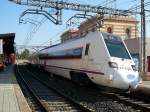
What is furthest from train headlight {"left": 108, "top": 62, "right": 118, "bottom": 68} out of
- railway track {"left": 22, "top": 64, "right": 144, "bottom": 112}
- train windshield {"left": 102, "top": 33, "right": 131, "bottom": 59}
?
railway track {"left": 22, "top": 64, "right": 144, "bottom": 112}

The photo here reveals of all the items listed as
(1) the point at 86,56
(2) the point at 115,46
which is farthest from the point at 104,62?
(1) the point at 86,56

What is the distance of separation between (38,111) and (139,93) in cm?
649

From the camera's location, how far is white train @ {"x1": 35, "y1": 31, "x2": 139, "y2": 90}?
16.8 m

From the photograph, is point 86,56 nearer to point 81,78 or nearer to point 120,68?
point 81,78

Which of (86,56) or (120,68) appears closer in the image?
(120,68)

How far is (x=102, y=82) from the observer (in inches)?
687

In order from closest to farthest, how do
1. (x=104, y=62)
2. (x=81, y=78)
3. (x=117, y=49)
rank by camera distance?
(x=104, y=62) < (x=117, y=49) < (x=81, y=78)

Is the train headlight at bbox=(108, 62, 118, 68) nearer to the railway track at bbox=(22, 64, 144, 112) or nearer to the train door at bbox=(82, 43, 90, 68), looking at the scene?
the railway track at bbox=(22, 64, 144, 112)

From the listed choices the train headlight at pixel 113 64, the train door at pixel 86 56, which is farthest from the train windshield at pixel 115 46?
the train door at pixel 86 56

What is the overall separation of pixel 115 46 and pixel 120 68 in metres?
1.87

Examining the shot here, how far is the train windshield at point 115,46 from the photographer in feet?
59.1

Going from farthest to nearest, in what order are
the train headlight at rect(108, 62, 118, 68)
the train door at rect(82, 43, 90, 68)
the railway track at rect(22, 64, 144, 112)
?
the train door at rect(82, 43, 90, 68) < the train headlight at rect(108, 62, 118, 68) < the railway track at rect(22, 64, 144, 112)

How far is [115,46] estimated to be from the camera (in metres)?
18.6

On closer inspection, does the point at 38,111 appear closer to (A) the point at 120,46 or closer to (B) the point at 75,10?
(A) the point at 120,46
